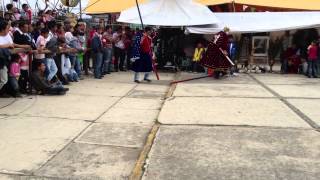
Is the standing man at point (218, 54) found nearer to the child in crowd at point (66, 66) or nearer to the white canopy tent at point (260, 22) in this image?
the white canopy tent at point (260, 22)

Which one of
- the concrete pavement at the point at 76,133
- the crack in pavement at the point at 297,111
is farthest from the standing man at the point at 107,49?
the crack in pavement at the point at 297,111

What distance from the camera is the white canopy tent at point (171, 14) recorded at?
54.3 ft

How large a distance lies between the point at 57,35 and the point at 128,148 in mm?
6505

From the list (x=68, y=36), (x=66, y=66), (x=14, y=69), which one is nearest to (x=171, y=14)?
(x=68, y=36)

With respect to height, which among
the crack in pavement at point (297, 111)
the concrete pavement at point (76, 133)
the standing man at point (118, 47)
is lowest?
the concrete pavement at point (76, 133)

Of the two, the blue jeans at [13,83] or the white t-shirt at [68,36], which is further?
the white t-shirt at [68,36]

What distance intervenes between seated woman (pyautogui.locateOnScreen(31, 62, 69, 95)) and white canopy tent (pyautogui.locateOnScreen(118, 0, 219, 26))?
6604 mm

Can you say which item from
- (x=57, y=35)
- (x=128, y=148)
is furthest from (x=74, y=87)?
(x=128, y=148)

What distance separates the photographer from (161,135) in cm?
703

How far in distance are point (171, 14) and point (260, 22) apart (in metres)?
3.28

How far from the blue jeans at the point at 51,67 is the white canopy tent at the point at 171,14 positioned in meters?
5.93

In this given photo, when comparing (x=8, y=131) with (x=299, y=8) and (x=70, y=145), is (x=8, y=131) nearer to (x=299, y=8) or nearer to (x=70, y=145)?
(x=70, y=145)

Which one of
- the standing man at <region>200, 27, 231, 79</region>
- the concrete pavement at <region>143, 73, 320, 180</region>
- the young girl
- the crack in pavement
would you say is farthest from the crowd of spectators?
the young girl

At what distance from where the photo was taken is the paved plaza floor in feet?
18.0
